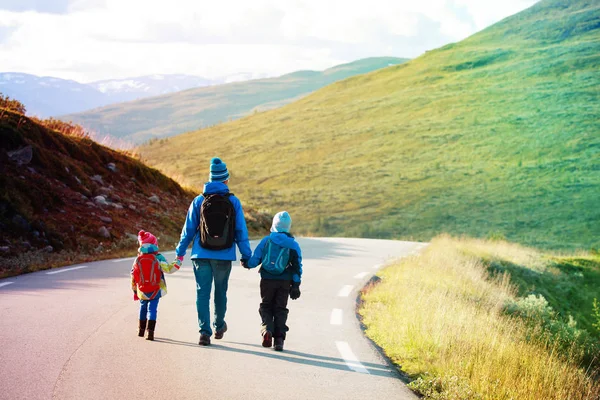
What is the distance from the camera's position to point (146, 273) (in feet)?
25.8

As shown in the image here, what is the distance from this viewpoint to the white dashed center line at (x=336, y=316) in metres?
9.68

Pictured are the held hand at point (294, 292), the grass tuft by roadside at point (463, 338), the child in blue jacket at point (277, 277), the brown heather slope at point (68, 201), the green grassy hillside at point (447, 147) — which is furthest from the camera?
the green grassy hillside at point (447, 147)

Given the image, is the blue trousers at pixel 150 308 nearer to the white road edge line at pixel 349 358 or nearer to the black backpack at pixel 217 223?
the black backpack at pixel 217 223

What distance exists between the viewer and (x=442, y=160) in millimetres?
58125

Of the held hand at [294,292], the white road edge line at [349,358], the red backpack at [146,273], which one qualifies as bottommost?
the white road edge line at [349,358]

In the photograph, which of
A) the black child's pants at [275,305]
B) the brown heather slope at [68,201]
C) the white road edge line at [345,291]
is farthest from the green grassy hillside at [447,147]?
the black child's pants at [275,305]

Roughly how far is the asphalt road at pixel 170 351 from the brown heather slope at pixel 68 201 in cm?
318

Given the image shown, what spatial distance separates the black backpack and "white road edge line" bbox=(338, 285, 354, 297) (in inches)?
190

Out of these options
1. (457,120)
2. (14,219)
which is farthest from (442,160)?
(14,219)

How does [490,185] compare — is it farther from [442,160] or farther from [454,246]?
[454,246]

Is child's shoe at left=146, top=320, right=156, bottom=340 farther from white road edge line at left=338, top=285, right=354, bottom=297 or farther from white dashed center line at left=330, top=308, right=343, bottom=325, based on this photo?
white road edge line at left=338, top=285, right=354, bottom=297

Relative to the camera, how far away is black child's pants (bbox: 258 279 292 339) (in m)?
7.87

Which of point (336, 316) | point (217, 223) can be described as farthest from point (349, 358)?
point (336, 316)

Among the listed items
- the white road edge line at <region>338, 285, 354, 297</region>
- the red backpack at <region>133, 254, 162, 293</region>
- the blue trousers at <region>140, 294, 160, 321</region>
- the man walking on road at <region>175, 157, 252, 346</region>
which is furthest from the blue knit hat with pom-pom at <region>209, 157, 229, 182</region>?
the white road edge line at <region>338, 285, 354, 297</region>
